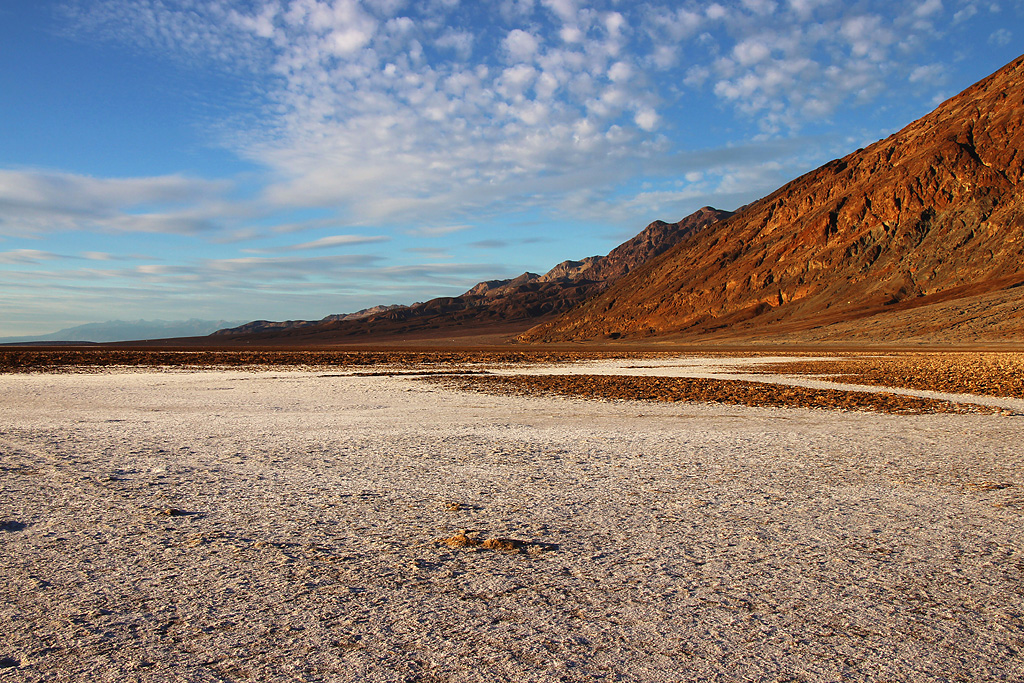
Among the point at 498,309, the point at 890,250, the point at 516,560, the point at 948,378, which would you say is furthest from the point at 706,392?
the point at 498,309

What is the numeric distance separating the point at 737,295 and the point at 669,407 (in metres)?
77.5

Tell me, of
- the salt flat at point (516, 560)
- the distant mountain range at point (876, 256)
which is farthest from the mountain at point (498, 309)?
the salt flat at point (516, 560)

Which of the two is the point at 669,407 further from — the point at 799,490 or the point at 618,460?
the point at 799,490

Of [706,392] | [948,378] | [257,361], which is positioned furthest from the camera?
[257,361]

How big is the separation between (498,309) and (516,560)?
16180cm

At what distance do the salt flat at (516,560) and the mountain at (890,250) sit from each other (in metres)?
56.5

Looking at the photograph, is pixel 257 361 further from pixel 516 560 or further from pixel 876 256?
pixel 876 256

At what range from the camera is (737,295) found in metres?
85.7

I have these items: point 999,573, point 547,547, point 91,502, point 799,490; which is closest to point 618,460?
point 799,490

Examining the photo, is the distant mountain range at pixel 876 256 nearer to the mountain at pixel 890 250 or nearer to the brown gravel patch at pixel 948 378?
the mountain at pixel 890 250

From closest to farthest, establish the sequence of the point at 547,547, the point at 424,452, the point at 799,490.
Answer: the point at 547,547 < the point at 799,490 < the point at 424,452

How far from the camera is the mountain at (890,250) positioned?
204 ft

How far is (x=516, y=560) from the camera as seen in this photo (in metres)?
4.12

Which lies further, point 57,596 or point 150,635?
point 57,596
